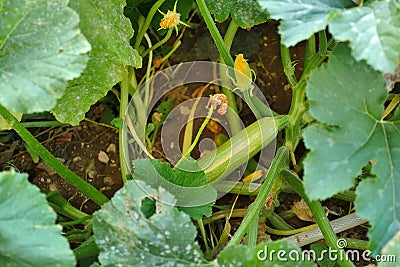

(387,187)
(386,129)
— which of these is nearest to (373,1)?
(386,129)

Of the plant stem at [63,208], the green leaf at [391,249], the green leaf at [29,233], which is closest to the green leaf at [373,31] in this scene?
the green leaf at [391,249]

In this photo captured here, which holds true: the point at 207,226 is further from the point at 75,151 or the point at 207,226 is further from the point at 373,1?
the point at 373,1

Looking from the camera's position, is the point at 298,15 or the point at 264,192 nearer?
the point at 298,15

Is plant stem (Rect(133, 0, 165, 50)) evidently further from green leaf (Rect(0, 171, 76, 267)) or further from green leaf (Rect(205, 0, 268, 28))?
green leaf (Rect(0, 171, 76, 267))

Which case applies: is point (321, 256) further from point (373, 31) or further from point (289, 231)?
point (373, 31)

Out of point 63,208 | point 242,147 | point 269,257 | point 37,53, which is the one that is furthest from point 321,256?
point 37,53

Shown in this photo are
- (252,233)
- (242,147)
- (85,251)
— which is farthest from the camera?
(242,147)

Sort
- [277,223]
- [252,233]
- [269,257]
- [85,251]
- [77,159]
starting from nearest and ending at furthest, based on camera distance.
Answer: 1. [269,257]
2. [252,233]
3. [85,251]
4. [277,223]
5. [77,159]
